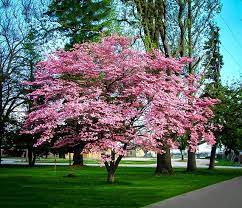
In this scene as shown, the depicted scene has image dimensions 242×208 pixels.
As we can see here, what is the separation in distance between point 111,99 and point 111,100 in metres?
0.05

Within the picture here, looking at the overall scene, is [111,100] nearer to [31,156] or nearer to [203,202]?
[203,202]

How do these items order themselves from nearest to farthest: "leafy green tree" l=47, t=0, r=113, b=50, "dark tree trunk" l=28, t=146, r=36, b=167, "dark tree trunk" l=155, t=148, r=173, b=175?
"dark tree trunk" l=155, t=148, r=173, b=175 → "leafy green tree" l=47, t=0, r=113, b=50 → "dark tree trunk" l=28, t=146, r=36, b=167

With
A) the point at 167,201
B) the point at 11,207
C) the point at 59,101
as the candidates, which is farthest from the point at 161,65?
the point at 11,207

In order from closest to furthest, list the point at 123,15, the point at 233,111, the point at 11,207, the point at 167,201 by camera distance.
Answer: the point at 11,207 → the point at 167,201 → the point at 123,15 → the point at 233,111

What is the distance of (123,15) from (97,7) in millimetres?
7441

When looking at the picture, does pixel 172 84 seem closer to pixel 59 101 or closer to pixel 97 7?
pixel 59 101

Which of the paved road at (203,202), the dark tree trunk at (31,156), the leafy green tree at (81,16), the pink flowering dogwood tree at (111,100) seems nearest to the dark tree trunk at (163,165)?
the leafy green tree at (81,16)

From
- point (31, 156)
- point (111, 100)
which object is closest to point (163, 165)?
point (111, 100)

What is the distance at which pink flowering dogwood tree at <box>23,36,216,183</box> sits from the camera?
21344 millimetres

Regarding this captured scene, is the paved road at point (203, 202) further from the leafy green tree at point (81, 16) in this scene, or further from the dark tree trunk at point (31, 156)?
the dark tree trunk at point (31, 156)

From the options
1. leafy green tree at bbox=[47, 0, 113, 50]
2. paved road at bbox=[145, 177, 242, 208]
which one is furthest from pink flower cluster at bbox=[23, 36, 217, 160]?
leafy green tree at bbox=[47, 0, 113, 50]

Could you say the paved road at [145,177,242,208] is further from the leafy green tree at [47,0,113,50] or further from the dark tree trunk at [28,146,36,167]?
the dark tree trunk at [28,146,36,167]

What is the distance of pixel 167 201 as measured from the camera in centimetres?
1565

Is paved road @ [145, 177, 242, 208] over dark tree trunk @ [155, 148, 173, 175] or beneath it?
beneath
